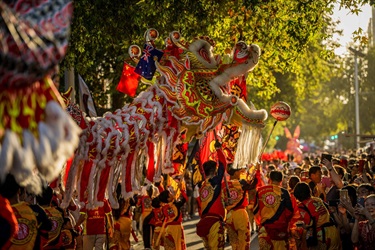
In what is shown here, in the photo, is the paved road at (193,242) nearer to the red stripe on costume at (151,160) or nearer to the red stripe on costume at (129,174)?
the red stripe on costume at (151,160)

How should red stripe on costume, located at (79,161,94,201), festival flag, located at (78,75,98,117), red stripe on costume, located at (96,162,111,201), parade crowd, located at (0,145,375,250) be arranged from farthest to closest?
festival flag, located at (78,75,98,117)
red stripe on costume, located at (96,162,111,201)
red stripe on costume, located at (79,161,94,201)
parade crowd, located at (0,145,375,250)

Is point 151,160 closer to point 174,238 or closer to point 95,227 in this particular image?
point 95,227

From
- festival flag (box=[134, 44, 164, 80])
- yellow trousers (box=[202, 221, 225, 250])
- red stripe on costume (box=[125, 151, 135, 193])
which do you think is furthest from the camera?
yellow trousers (box=[202, 221, 225, 250])

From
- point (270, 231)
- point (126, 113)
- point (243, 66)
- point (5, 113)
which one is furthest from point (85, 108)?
point (5, 113)

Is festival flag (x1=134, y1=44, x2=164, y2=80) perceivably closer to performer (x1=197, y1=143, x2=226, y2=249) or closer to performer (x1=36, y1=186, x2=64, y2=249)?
performer (x1=197, y1=143, x2=226, y2=249)

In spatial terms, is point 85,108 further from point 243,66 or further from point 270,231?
point 270,231

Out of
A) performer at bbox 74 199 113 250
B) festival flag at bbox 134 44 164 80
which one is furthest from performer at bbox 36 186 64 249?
performer at bbox 74 199 113 250

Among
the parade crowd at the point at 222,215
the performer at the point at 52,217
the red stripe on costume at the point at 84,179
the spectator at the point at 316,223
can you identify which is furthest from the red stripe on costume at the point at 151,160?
the spectator at the point at 316,223

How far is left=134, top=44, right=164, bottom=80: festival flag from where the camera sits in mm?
12336

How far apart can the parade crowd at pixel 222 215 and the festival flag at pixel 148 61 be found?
61.1 inches

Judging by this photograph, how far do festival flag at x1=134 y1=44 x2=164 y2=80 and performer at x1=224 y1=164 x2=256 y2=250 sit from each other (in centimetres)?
362

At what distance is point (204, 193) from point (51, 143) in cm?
1043

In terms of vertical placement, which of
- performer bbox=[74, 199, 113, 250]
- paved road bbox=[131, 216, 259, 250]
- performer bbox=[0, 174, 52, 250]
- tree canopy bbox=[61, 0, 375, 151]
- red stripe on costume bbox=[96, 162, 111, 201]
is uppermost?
tree canopy bbox=[61, 0, 375, 151]

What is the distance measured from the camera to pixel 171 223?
52.5ft
